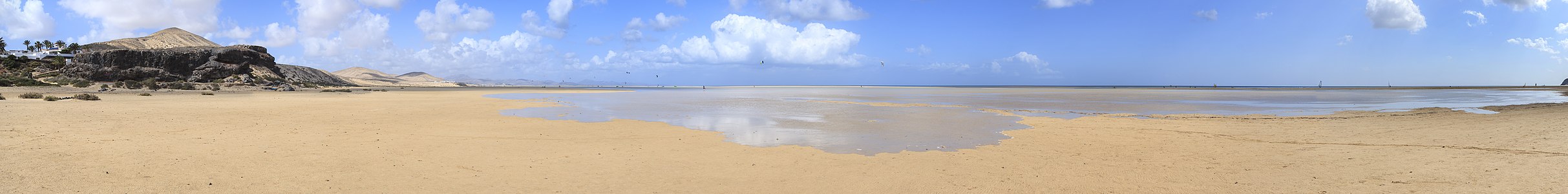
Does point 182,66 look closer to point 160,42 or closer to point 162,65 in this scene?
point 162,65

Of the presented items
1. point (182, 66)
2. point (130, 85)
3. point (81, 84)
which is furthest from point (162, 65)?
point (130, 85)

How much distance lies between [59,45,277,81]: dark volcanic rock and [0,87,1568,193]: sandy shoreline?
6388 cm

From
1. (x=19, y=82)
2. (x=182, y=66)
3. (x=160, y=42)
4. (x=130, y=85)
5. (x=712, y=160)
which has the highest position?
(x=160, y=42)

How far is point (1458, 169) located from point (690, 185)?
7747mm

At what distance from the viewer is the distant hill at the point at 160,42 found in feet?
372

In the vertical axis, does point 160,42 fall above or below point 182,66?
above

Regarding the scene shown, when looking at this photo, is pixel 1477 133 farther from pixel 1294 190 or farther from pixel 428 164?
pixel 428 164

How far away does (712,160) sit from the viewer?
8461mm

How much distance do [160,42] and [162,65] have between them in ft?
298

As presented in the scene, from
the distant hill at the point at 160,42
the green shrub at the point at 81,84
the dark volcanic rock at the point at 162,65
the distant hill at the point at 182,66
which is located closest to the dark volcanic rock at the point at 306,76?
the distant hill at the point at 182,66

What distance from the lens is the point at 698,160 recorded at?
8445 millimetres

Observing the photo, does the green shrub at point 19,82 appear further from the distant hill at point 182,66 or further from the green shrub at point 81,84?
the distant hill at point 182,66

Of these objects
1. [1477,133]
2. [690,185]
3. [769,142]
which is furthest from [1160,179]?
[1477,133]

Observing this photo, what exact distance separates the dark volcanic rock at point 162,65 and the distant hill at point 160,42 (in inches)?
1592
